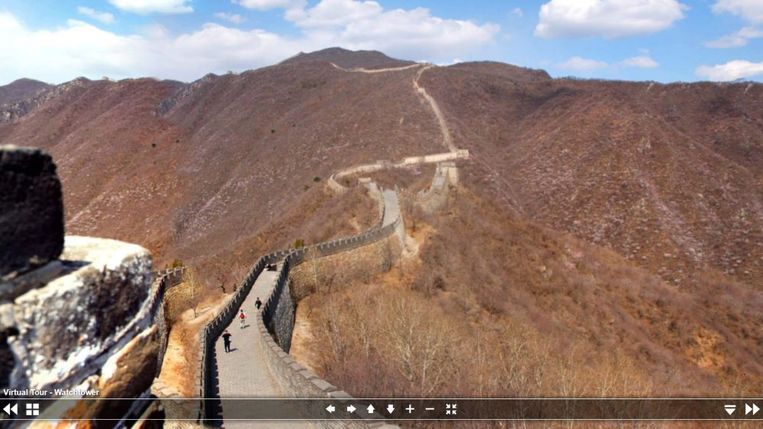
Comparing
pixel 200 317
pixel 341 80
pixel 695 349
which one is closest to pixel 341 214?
pixel 200 317

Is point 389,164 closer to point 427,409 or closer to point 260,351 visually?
point 260,351

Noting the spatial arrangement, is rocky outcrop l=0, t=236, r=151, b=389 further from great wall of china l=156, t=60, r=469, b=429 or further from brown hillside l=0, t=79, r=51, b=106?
brown hillside l=0, t=79, r=51, b=106

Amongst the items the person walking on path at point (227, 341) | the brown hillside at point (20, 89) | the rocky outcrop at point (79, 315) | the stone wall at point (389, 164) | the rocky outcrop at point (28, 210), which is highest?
the brown hillside at point (20, 89)

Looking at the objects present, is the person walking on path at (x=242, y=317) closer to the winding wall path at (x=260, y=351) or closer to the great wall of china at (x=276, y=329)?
the winding wall path at (x=260, y=351)

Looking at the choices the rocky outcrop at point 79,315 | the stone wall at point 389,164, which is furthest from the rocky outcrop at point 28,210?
the stone wall at point 389,164

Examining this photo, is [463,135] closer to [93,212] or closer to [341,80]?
[341,80]

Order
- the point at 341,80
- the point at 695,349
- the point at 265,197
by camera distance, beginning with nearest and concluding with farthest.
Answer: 1. the point at 695,349
2. the point at 265,197
3. the point at 341,80
